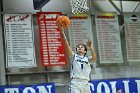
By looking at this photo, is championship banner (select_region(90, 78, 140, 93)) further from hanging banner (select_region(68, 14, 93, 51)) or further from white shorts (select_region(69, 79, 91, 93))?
white shorts (select_region(69, 79, 91, 93))

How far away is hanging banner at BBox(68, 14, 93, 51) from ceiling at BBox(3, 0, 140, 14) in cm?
33

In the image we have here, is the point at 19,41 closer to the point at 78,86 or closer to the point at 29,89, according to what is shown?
the point at 29,89

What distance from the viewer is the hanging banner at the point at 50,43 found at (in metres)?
10.0

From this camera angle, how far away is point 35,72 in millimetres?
9898

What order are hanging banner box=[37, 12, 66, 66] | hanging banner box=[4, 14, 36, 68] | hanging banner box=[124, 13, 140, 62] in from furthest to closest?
1. hanging banner box=[124, 13, 140, 62]
2. hanging banner box=[37, 12, 66, 66]
3. hanging banner box=[4, 14, 36, 68]

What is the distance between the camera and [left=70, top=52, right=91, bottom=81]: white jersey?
6.58m

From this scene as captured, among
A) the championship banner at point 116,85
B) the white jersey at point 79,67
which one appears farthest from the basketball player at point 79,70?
the championship banner at point 116,85

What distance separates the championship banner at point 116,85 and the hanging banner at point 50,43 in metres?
1.01

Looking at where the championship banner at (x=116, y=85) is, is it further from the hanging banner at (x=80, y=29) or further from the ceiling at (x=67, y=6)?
the ceiling at (x=67, y=6)

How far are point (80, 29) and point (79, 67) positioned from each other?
3963mm

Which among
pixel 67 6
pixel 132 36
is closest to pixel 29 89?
pixel 67 6

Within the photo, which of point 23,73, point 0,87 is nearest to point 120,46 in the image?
point 23,73

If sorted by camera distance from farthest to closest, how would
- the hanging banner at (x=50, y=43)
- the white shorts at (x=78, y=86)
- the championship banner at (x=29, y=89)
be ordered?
the hanging banner at (x=50, y=43)
the championship banner at (x=29, y=89)
the white shorts at (x=78, y=86)

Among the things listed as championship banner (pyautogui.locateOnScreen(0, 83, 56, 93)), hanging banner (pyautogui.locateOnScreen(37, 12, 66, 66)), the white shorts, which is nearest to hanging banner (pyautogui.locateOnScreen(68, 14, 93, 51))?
hanging banner (pyautogui.locateOnScreen(37, 12, 66, 66))
